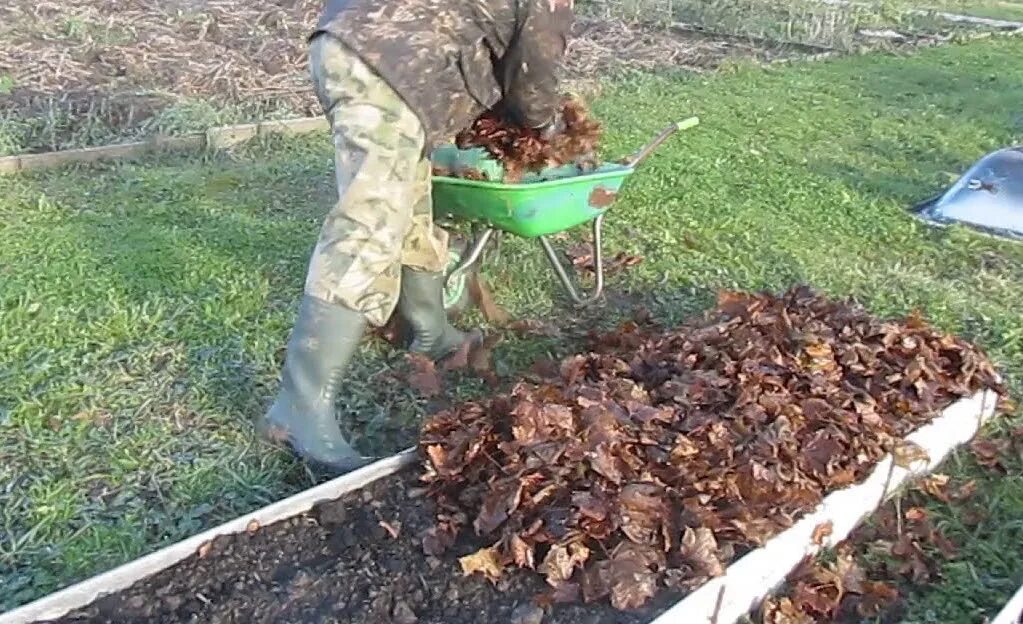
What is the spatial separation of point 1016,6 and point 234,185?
44.1ft

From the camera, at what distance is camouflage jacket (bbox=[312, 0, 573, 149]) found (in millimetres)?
3275

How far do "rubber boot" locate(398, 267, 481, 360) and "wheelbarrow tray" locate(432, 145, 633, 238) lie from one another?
0.28 meters

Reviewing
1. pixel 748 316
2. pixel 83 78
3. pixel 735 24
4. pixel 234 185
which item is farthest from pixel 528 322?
pixel 735 24

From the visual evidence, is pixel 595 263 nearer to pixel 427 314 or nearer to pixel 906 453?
pixel 427 314

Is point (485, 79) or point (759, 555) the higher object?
point (485, 79)

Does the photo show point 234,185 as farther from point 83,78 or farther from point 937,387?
point 937,387

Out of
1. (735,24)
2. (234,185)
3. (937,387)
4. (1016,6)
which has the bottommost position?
(1016,6)

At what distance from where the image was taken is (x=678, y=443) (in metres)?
3.09

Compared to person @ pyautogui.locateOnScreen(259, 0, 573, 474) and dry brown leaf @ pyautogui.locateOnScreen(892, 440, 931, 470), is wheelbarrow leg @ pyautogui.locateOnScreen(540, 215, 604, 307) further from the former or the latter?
dry brown leaf @ pyautogui.locateOnScreen(892, 440, 931, 470)

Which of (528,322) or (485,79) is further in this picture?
Answer: (528,322)

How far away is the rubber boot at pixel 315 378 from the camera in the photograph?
3.42 meters

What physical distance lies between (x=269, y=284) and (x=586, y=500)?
97.5 inches

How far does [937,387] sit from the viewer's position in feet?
12.2

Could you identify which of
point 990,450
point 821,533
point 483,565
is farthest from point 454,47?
point 990,450
